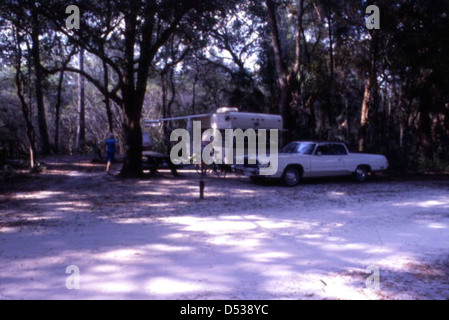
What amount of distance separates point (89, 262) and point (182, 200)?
4924 millimetres

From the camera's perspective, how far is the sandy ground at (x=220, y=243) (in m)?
4.21

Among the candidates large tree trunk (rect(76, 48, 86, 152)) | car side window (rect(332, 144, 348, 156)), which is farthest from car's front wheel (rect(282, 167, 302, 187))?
large tree trunk (rect(76, 48, 86, 152))

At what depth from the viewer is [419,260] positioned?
5.30 m

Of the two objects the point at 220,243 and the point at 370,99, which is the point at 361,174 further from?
the point at 220,243

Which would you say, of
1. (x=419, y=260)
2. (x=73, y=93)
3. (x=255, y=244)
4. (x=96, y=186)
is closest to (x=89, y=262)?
(x=255, y=244)

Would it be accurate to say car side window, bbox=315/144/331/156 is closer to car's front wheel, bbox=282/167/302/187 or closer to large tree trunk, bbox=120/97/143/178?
car's front wheel, bbox=282/167/302/187

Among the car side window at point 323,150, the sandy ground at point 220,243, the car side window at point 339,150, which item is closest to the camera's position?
the sandy ground at point 220,243

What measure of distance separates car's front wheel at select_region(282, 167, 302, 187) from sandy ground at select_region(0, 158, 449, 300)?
1152 millimetres

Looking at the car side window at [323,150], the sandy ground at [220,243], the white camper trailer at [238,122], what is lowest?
the sandy ground at [220,243]

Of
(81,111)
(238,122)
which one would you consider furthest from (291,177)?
(81,111)

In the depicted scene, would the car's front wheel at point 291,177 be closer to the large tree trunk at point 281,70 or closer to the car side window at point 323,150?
the car side window at point 323,150

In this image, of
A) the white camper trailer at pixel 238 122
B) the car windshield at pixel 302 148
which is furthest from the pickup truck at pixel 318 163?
the white camper trailer at pixel 238 122

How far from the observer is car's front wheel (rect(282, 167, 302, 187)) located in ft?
41.4

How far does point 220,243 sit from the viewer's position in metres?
6.03
